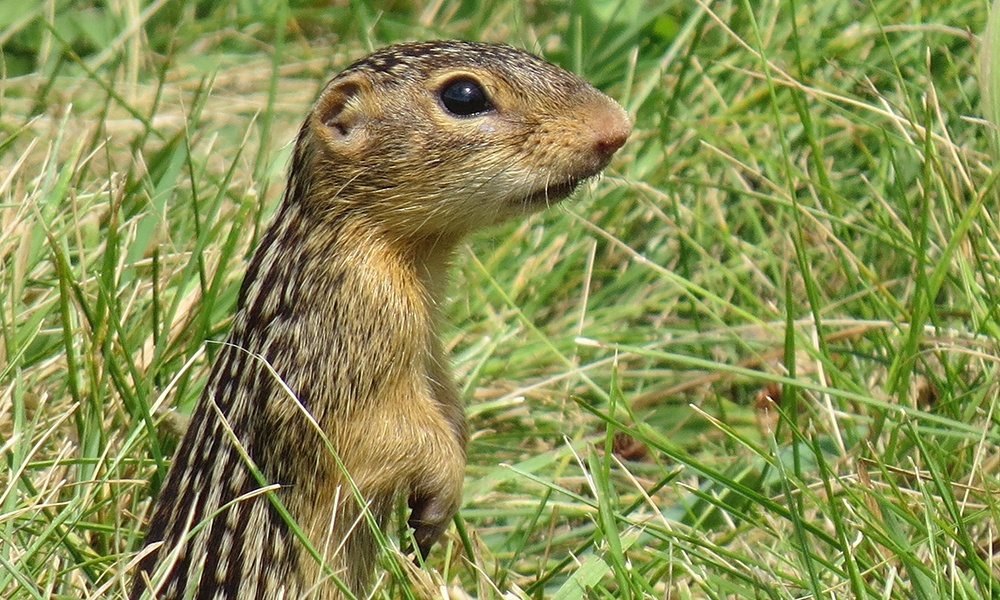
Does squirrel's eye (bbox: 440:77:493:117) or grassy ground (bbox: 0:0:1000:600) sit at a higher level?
squirrel's eye (bbox: 440:77:493:117)

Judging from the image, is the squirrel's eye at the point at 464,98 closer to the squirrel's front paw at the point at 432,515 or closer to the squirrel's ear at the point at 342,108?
the squirrel's ear at the point at 342,108

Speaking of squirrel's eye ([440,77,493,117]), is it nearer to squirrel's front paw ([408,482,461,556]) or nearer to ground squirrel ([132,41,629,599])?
ground squirrel ([132,41,629,599])

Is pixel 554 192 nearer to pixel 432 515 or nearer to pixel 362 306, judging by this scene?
pixel 362 306

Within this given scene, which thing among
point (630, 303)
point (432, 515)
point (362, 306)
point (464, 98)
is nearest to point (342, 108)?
point (464, 98)

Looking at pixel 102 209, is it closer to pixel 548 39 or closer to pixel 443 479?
pixel 443 479

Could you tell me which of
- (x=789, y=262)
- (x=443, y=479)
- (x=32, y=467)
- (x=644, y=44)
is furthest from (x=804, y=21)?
(x=32, y=467)

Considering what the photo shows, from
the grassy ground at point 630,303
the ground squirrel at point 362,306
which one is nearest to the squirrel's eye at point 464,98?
the ground squirrel at point 362,306

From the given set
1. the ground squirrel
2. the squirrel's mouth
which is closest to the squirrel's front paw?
the ground squirrel
